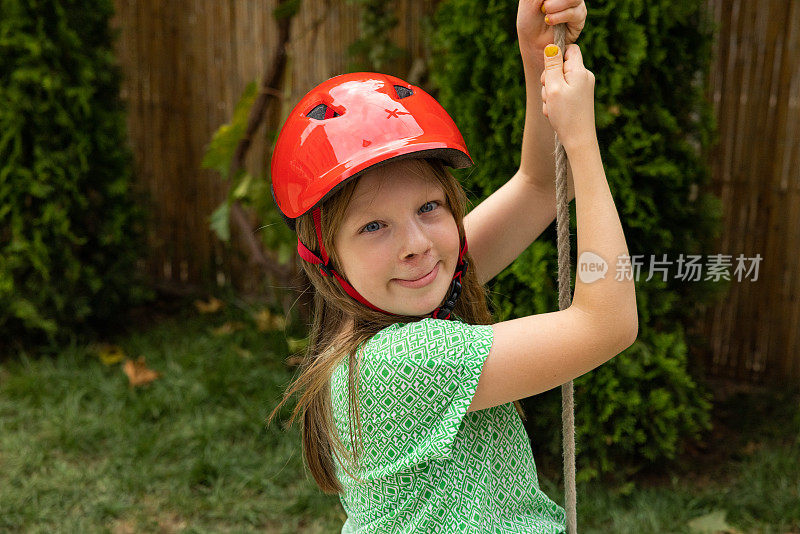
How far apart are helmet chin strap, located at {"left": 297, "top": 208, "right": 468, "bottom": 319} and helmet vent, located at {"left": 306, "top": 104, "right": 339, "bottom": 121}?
0.21 meters

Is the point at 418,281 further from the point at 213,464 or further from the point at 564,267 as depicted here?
the point at 213,464

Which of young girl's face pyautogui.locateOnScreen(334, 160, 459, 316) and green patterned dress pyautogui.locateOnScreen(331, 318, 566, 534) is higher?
young girl's face pyautogui.locateOnScreen(334, 160, 459, 316)

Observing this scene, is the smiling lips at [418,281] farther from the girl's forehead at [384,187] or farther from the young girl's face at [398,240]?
the girl's forehead at [384,187]

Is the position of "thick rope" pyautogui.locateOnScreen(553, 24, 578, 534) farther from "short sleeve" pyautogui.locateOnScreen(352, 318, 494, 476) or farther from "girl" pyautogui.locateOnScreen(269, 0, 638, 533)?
"short sleeve" pyautogui.locateOnScreen(352, 318, 494, 476)

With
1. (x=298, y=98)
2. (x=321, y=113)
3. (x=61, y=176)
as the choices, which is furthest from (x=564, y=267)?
(x=61, y=176)

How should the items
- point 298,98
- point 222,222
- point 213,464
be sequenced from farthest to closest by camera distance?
1. point 298,98
2. point 222,222
3. point 213,464

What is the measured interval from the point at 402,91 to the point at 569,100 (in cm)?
43

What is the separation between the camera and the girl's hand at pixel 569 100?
5.26 feet

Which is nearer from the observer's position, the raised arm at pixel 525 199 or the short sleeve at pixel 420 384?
the short sleeve at pixel 420 384

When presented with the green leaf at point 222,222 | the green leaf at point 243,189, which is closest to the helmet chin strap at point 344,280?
the green leaf at point 243,189

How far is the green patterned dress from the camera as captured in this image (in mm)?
1623

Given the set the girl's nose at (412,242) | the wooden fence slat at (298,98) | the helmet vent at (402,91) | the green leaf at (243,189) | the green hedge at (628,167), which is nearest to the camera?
the girl's nose at (412,242)

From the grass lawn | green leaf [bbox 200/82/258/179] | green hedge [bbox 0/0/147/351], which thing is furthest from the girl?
green hedge [bbox 0/0/147/351]

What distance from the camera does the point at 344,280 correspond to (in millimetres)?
1852
